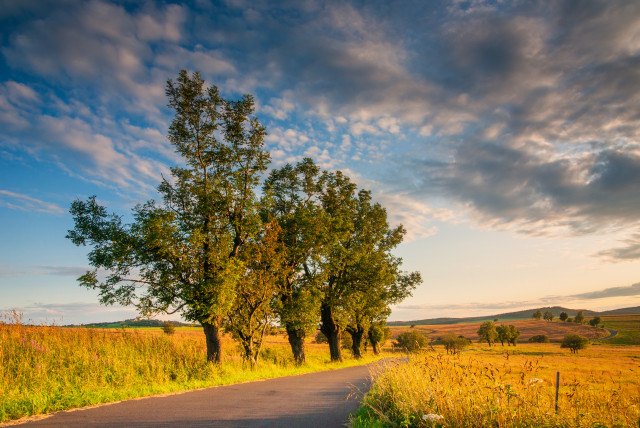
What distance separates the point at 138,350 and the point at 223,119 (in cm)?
1360

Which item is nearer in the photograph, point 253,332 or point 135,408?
point 135,408

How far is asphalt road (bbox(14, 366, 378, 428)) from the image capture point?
281 inches

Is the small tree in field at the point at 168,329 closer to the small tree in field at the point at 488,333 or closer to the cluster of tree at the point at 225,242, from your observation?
the cluster of tree at the point at 225,242

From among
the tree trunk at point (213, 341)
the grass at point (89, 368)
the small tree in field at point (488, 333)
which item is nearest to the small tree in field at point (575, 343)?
the small tree in field at point (488, 333)

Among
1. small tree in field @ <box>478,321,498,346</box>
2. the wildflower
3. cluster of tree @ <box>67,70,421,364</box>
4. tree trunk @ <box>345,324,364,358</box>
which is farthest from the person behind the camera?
small tree in field @ <box>478,321,498,346</box>

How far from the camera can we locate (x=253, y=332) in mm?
22078

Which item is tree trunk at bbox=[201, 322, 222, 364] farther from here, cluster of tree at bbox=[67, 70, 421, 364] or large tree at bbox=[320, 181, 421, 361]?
large tree at bbox=[320, 181, 421, 361]

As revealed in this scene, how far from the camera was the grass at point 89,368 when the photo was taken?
8.87 m

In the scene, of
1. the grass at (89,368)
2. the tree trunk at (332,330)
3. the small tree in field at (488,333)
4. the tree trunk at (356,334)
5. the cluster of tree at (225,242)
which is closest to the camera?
the grass at (89,368)

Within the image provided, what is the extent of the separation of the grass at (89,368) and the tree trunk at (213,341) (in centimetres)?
149

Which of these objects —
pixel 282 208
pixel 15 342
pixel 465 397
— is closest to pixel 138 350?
pixel 15 342

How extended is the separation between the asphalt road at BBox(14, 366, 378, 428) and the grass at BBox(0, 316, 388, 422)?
98cm

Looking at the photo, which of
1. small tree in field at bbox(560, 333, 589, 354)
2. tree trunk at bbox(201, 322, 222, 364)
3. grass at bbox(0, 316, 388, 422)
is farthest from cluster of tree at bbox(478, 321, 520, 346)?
grass at bbox(0, 316, 388, 422)

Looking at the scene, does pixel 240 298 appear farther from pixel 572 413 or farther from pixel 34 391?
pixel 572 413
